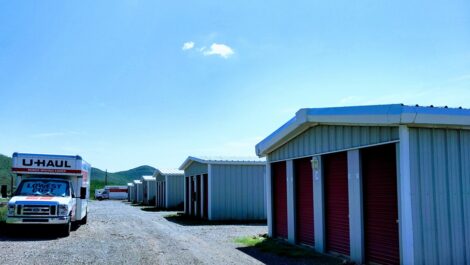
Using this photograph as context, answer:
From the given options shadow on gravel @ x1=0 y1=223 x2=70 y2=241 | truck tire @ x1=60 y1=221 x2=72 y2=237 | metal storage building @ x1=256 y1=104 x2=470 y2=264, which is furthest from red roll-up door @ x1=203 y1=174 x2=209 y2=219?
metal storage building @ x1=256 y1=104 x2=470 y2=264

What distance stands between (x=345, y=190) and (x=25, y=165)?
11.9 m

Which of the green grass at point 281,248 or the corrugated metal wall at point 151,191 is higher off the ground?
the corrugated metal wall at point 151,191

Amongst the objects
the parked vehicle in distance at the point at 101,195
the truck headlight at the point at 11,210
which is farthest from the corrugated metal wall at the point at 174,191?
the parked vehicle in distance at the point at 101,195

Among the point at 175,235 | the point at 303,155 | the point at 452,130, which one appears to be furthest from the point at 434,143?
the point at 175,235

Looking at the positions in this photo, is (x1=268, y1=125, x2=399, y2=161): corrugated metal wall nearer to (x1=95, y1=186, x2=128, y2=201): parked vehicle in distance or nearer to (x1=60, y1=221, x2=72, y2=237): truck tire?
(x1=60, y1=221, x2=72, y2=237): truck tire

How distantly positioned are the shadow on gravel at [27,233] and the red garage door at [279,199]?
7.30m

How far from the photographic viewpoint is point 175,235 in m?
17.3

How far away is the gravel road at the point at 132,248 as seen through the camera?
11.4 m

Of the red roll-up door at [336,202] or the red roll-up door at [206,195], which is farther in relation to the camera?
the red roll-up door at [206,195]

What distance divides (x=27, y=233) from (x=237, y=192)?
10.7 metres

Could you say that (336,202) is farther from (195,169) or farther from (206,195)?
(195,169)

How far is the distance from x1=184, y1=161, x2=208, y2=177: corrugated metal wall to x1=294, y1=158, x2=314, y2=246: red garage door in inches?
459

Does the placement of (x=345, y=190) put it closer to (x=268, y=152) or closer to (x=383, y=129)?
(x=383, y=129)

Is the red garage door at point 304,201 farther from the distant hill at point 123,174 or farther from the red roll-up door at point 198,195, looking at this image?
the distant hill at point 123,174
